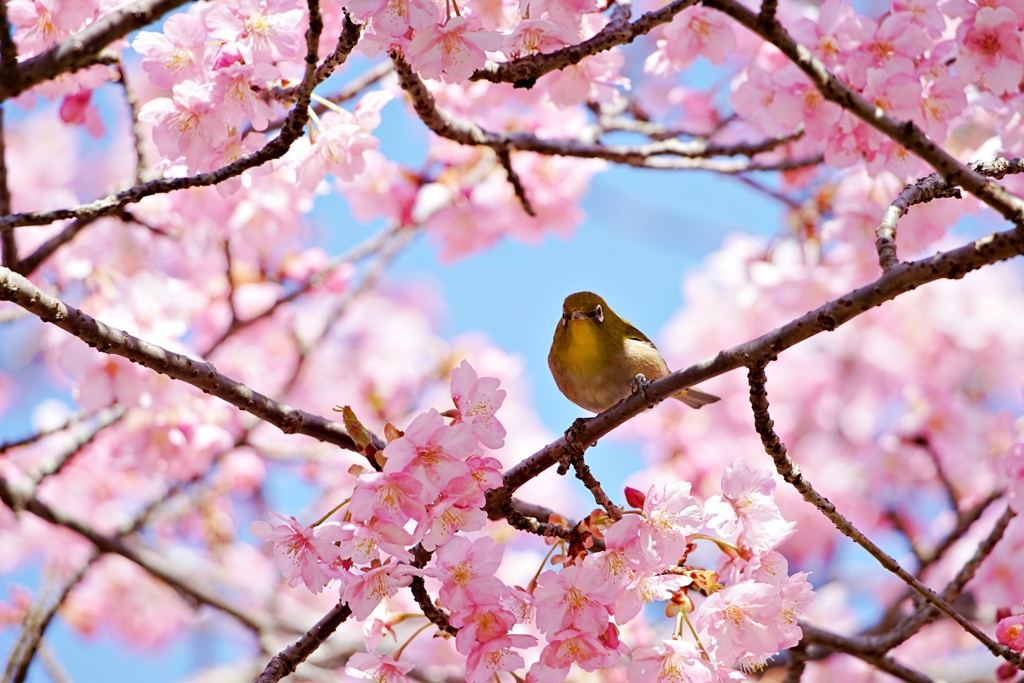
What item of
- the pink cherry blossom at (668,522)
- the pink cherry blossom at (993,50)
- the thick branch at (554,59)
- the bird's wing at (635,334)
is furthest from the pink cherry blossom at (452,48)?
the bird's wing at (635,334)

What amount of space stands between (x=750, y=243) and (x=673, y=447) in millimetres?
2130

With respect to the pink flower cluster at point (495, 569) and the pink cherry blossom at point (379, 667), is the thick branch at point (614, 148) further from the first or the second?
the pink cherry blossom at point (379, 667)

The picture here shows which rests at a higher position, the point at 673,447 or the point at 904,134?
the point at 673,447

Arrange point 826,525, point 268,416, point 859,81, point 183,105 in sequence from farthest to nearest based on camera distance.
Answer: point 826,525 < point 859,81 < point 183,105 < point 268,416

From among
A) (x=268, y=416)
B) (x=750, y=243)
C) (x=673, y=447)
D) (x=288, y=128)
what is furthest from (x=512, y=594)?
(x=673, y=447)

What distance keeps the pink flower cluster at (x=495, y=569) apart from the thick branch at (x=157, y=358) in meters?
0.34

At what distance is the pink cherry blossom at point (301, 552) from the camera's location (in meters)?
1.98

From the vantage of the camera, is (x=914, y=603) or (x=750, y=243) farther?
(x=750, y=243)

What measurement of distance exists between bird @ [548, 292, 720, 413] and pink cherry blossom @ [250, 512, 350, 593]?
1.44 metres

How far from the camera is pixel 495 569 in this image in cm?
200

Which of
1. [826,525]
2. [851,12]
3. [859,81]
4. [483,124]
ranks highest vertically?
[483,124]

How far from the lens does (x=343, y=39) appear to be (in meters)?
2.04

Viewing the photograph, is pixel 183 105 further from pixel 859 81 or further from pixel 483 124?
pixel 483 124

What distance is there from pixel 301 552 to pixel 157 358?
0.52 metres
